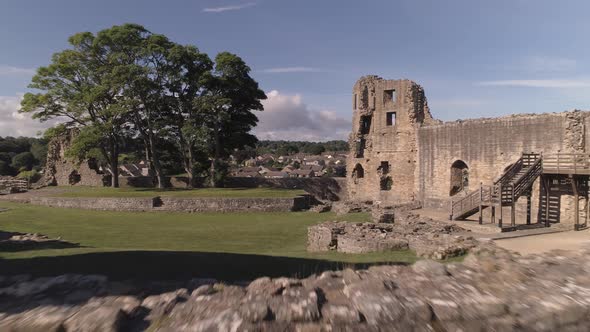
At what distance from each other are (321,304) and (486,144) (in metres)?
18.4

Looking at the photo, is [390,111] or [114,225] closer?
[114,225]

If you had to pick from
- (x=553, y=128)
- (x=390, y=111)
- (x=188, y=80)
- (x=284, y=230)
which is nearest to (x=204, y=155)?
(x=188, y=80)

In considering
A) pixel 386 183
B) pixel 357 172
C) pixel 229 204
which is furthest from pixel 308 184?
pixel 229 204

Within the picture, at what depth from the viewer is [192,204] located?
2511 cm

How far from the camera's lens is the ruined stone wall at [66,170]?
34969 millimetres

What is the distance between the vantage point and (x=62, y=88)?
29625mm

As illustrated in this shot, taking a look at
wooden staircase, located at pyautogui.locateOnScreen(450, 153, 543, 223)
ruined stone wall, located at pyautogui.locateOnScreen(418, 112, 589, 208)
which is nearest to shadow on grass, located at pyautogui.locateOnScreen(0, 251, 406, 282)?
wooden staircase, located at pyautogui.locateOnScreen(450, 153, 543, 223)

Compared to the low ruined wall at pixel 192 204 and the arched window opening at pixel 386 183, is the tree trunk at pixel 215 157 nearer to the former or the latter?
the low ruined wall at pixel 192 204

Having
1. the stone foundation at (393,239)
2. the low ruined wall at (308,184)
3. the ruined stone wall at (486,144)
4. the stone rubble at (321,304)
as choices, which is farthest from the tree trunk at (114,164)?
the stone rubble at (321,304)

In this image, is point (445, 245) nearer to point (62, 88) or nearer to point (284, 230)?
point (284, 230)

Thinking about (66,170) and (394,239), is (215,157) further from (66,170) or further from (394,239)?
(394,239)

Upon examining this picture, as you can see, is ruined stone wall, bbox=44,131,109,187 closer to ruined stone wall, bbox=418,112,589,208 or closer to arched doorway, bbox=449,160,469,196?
ruined stone wall, bbox=418,112,589,208

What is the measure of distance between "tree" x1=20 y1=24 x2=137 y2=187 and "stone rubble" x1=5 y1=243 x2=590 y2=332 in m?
25.5

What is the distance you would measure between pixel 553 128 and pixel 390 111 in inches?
451
